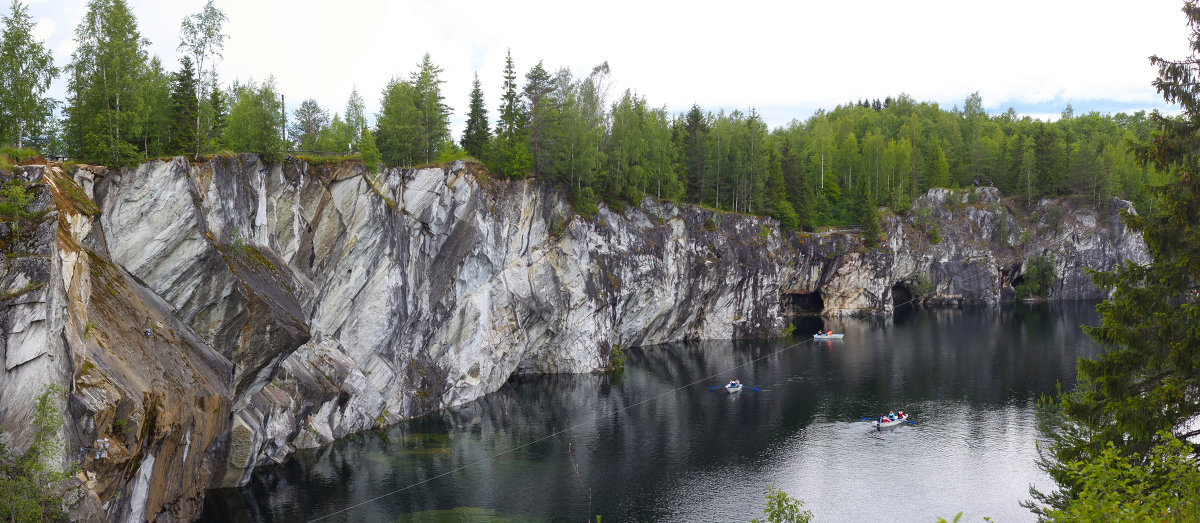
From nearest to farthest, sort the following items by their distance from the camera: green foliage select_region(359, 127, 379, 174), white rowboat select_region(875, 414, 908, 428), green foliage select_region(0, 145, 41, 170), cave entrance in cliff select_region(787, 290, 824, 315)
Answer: green foliage select_region(0, 145, 41, 170) → green foliage select_region(359, 127, 379, 174) → white rowboat select_region(875, 414, 908, 428) → cave entrance in cliff select_region(787, 290, 824, 315)

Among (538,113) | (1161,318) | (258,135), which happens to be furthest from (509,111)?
(1161,318)

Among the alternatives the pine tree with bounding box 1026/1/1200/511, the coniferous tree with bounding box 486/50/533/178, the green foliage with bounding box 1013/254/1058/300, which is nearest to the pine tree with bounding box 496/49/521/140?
the coniferous tree with bounding box 486/50/533/178

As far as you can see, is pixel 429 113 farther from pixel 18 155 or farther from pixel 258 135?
pixel 18 155

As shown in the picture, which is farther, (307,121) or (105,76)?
(307,121)

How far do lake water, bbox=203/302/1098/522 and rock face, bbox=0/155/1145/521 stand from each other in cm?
356

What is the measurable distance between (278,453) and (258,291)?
11882 mm

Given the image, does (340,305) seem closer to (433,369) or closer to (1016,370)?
(433,369)

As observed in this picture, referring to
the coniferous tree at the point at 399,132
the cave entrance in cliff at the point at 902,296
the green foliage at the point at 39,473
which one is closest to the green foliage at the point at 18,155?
the green foliage at the point at 39,473

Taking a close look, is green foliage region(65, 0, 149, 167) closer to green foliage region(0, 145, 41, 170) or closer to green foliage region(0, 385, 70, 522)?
green foliage region(0, 145, 41, 170)

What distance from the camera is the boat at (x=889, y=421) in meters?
46.1

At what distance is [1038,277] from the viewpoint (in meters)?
109

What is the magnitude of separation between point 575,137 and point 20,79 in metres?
40.7

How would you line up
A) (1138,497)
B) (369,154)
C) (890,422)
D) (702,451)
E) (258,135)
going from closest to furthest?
(1138,497), (258,135), (702,451), (369,154), (890,422)

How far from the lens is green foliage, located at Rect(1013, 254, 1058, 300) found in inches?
4259
